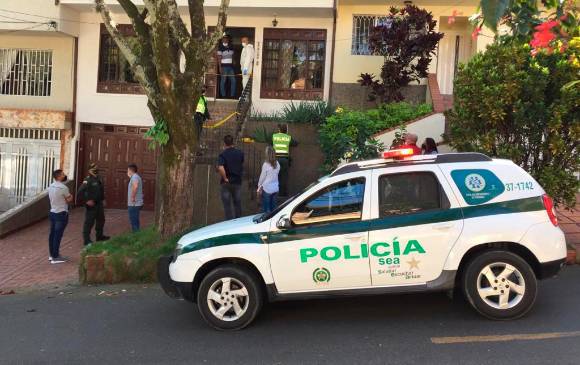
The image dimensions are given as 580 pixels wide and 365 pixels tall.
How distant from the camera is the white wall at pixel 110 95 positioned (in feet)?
48.9

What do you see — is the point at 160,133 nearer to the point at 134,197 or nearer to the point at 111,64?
the point at 134,197

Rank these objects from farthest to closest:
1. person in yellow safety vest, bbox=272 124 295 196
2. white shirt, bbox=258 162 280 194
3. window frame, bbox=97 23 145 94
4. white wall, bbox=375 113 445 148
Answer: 1. window frame, bbox=97 23 145 94
2. white wall, bbox=375 113 445 148
3. person in yellow safety vest, bbox=272 124 295 196
4. white shirt, bbox=258 162 280 194

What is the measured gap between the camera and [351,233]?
5527mm

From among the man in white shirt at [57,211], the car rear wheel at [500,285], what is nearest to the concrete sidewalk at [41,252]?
the man in white shirt at [57,211]

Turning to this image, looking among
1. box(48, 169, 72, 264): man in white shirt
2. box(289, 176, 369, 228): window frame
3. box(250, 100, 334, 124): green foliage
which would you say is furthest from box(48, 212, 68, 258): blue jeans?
box(289, 176, 369, 228): window frame

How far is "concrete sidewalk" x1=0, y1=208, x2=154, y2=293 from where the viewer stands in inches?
364

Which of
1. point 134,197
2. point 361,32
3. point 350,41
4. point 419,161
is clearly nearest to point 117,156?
point 134,197

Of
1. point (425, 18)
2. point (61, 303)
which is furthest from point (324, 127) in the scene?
point (61, 303)

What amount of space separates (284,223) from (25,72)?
43.9ft

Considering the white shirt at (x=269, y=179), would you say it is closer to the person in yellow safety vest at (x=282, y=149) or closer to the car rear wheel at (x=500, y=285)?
the person in yellow safety vest at (x=282, y=149)

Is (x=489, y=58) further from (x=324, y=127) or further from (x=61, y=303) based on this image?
(x=61, y=303)

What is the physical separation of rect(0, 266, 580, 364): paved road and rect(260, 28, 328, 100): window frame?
345 inches

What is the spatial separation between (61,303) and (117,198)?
28.0 ft

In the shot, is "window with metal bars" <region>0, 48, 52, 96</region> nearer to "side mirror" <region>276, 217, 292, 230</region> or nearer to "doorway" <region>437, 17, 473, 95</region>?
"doorway" <region>437, 17, 473, 95</region>
